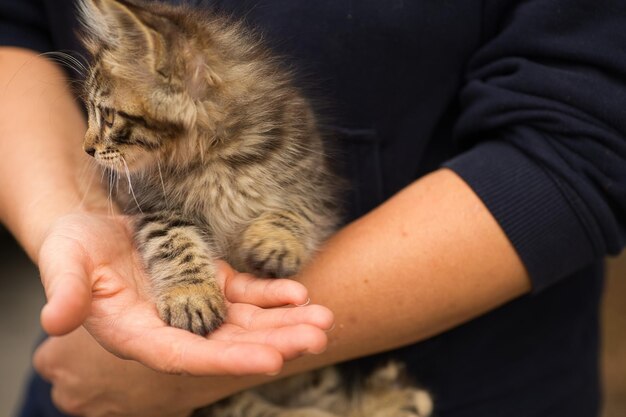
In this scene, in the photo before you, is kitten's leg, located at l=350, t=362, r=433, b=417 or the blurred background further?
the blurred background

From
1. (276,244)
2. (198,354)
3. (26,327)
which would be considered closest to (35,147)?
(276,244)

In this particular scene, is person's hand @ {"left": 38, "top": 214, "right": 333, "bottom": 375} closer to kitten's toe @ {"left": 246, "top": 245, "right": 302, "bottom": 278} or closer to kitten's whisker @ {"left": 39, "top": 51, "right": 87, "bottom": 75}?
kitten's toe @ {"left": 246, "top": 245, "right": 302, "bottom": 278}

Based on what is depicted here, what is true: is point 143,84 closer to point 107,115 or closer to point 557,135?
point 107,115

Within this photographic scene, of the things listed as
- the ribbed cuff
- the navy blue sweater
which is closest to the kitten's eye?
the navy blue sweater

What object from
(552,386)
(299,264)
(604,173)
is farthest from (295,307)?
(552,386)

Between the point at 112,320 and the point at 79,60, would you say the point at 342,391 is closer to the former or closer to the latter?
the point at 112,320

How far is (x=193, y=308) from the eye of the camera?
1.05 meters

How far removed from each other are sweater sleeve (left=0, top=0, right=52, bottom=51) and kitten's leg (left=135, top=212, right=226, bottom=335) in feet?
1.47

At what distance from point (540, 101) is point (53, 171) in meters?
0.91

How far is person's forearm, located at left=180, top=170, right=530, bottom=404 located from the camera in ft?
3.75

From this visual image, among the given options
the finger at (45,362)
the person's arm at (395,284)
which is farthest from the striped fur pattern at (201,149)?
the finger at (45,362)

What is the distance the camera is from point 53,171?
1.27 meters

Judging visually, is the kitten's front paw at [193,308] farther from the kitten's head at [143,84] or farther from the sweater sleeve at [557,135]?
the sweater sleeve at [557,135]

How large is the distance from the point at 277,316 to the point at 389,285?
270 mm
